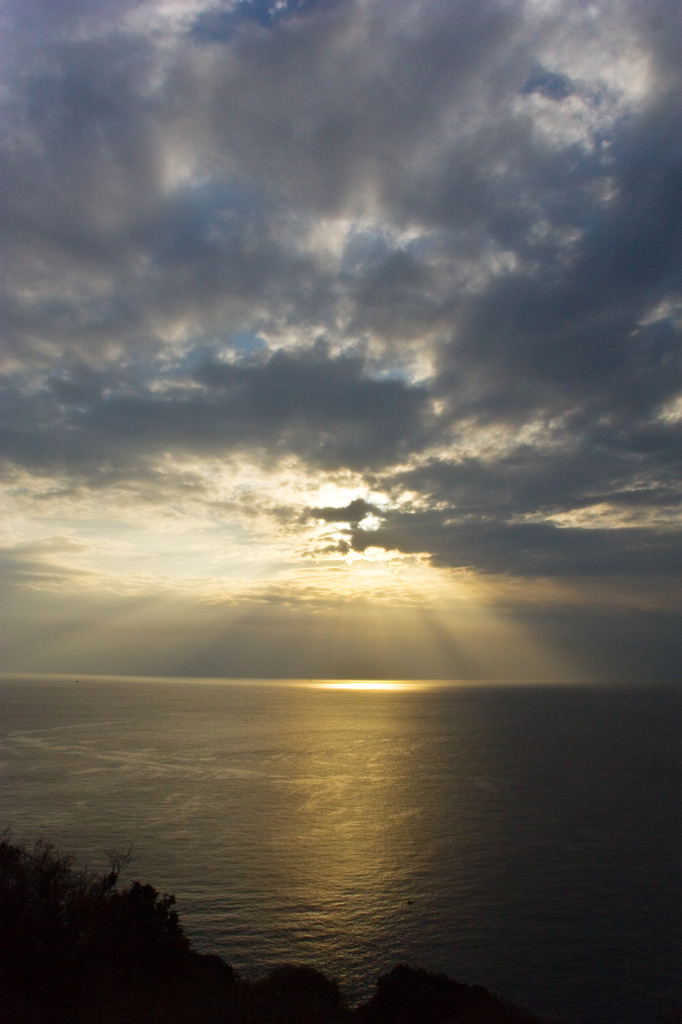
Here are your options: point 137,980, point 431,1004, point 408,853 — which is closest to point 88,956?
point 137,980

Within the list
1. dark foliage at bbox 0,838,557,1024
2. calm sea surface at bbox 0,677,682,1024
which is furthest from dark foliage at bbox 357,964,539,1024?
calm sea surface at bbox 0,677,682,1024

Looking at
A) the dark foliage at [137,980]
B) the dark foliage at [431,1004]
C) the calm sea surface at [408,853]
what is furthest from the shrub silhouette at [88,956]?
the dark foliage at [431,1004]

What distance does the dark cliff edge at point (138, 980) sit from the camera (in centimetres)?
2642

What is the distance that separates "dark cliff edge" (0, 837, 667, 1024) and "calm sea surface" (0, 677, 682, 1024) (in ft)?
17.0

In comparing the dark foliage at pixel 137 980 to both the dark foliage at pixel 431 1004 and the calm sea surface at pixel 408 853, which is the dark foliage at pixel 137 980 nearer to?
the dark foliage at pixel 431 1004

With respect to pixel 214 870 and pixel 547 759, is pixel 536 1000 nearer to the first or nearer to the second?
pixel 214 870

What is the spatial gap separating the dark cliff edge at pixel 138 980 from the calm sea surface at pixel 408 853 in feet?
17.0

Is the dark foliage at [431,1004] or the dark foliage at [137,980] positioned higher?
the dark foliage at [137,980]

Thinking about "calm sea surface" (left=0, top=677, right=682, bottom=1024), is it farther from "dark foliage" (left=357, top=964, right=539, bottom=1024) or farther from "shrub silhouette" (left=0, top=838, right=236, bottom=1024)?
"shrub silhouette" (left=0, top=838, right=236, bottom=1024)

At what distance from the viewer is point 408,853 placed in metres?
62.1

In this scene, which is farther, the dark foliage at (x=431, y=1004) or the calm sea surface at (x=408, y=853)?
the calm sea surface at (x=408, y=853)

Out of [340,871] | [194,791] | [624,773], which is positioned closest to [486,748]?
[624,773]

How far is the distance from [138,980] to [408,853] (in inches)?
1461

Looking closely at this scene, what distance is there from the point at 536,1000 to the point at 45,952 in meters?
28.7
